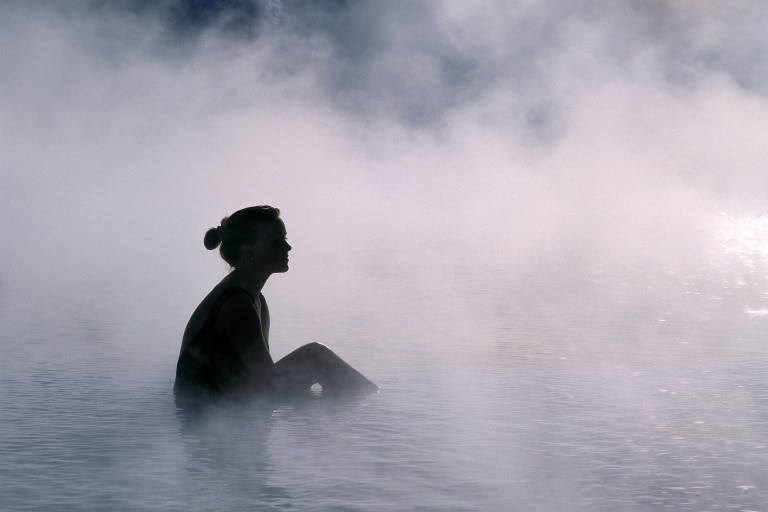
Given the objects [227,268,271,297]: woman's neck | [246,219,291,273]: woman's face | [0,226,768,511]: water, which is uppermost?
[246,219,291,273]: woman's face

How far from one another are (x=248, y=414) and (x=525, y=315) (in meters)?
5.83

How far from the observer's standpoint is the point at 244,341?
5.95 m

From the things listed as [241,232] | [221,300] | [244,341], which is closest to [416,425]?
[244,341]

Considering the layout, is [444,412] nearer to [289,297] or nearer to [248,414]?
[248,414]

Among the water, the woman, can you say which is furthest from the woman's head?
the water

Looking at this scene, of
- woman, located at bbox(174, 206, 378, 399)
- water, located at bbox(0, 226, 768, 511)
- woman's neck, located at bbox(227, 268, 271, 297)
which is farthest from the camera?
woman's neck, located at bbox(227, 268, 271, 297)

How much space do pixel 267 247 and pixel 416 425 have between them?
4.13ft

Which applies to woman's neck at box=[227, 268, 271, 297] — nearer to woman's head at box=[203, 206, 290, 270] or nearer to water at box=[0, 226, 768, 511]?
woman's head at box=[203, 206, 290, 270]

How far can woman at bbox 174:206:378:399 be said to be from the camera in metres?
5.95

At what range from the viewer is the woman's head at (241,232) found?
6.22 m

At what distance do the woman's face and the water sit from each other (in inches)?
28.4

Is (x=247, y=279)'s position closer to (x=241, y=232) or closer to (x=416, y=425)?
(x=241, y=232)

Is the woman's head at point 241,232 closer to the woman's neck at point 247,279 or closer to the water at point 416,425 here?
the woman's neck at point 247,279

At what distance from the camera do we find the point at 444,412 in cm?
594
